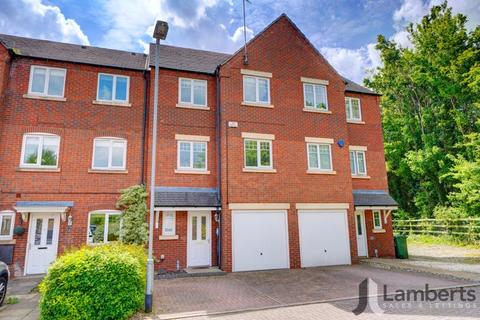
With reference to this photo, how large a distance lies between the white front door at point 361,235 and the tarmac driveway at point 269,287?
2.96m

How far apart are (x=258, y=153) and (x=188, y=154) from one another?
10.4 feet

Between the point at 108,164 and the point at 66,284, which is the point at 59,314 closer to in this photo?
the point at 66,284

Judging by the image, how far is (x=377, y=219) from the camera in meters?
16.2

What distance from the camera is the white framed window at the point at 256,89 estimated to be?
1409 cm

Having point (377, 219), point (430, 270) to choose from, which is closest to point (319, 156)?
point (377, 219)

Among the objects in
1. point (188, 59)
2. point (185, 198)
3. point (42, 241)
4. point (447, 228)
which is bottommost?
point (447, 228)

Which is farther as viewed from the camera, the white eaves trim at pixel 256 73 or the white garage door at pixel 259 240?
the white eaves trim at pixel 256 73

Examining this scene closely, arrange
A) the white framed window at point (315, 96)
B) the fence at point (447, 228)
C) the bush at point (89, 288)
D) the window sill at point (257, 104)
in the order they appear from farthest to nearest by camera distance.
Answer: the fence at point (447, 228) → the white framed window at point (315, 96) → the window sill at point (257, 104) → the bush at point (89, 288)

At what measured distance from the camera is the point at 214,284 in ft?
33.4

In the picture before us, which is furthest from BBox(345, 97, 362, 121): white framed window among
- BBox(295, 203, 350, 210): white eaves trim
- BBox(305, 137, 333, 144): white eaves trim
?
BBox(295, 203, 350, 210): white eaves trim

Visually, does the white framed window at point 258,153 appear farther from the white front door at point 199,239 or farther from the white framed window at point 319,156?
the white front door at point 199,239

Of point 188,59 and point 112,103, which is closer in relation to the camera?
point 112,103

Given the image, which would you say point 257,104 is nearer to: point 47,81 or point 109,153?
point 109,153

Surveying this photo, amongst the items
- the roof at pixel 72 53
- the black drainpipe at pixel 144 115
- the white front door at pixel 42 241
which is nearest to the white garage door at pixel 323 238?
the black drainpipe at pixel 144 115
